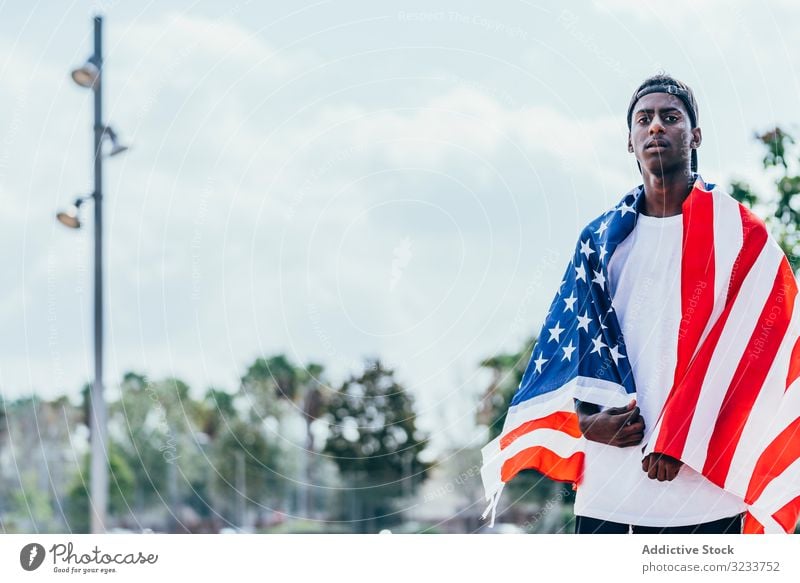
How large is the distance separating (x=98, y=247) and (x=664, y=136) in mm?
3567

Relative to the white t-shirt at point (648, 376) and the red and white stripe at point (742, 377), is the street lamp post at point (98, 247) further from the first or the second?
the red and white stripe at point (742, 377)

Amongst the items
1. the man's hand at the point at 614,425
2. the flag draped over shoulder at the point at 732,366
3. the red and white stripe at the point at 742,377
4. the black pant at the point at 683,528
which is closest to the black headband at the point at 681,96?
the flag draped over shoulder at the point at 732,366

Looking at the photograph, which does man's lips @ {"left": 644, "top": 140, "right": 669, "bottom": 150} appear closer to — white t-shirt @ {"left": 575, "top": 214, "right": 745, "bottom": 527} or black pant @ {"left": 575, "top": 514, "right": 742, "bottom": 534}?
white t-shirt @ {"left": 575, "top": 214, "right": 745, "bottom": 527}

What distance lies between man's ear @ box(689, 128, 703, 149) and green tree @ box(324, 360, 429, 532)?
9.63ft

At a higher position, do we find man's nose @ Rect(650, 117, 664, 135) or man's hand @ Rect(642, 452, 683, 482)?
man's nose @ Rect(650, 117, 664, 135)

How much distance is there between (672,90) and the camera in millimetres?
5121

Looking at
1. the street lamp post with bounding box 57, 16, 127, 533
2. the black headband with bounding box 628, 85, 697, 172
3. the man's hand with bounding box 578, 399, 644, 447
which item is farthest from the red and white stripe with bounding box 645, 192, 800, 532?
the street lamp post with bounding box 57, 16, 127, 533

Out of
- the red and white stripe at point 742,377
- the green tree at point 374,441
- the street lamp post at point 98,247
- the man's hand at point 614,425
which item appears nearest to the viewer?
the red and white stripe at point 742,377

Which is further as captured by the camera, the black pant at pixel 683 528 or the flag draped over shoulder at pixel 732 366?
the black pant at pixel 683 528

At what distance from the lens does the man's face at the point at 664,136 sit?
201 inches

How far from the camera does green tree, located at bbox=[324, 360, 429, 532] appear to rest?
1106 cm

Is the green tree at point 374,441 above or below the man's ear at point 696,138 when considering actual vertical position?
above

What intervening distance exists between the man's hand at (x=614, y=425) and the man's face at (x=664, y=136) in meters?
1.19

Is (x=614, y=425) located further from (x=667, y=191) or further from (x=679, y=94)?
(x=679, y=94)
